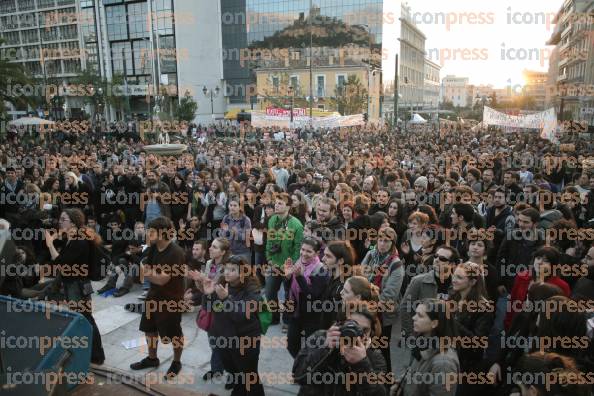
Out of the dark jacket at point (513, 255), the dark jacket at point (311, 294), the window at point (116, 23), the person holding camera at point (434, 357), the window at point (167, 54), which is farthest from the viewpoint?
the window at point (167, 54)

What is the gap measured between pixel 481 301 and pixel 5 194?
9568mm

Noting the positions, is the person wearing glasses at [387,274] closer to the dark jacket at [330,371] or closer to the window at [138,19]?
the dark jacket at [330,371]

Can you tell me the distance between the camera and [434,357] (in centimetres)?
294

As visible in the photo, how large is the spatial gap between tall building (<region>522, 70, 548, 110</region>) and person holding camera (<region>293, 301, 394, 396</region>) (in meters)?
94.3

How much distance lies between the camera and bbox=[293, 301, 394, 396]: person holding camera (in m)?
2.70

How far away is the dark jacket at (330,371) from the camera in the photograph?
107 inches

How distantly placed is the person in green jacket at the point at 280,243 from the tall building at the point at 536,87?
91880 mm

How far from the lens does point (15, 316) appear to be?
4.25 metres

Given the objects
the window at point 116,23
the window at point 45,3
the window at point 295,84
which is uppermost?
the window at point 45,3

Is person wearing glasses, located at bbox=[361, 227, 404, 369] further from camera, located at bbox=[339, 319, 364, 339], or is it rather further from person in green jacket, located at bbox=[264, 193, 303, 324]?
camera, located at bbox=[339, 319, 364, 339]

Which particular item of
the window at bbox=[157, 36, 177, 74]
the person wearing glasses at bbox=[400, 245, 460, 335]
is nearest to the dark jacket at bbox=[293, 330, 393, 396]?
the person wearing glasses at bbox=[400, 245, 460, 335]

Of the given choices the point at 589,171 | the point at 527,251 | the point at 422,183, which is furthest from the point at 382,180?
the point at 527,251

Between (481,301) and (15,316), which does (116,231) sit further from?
Answer: (481,301)

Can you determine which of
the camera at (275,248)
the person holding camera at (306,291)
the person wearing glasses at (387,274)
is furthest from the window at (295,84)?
the person holding camera at (306,291)
